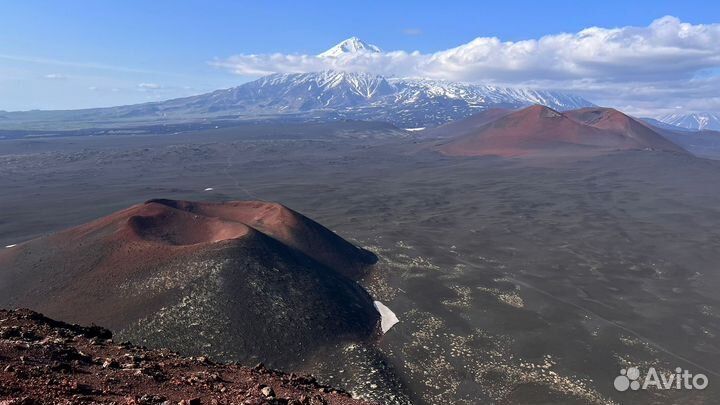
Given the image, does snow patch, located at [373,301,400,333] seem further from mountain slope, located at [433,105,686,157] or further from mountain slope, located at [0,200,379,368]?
mountain slope, located at [433,105,686,157]

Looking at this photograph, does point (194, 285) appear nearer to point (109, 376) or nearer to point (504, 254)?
point (109, 376)

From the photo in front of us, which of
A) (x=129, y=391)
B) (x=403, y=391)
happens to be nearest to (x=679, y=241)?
(x=403, y=391)

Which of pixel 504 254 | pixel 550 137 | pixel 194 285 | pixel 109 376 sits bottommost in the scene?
pixel 550 137

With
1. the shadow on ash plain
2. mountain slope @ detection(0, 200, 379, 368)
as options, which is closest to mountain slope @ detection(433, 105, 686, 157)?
the shadow on ash plain

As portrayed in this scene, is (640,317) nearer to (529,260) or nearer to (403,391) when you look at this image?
(529,260)

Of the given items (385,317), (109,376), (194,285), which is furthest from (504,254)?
(109,376)
